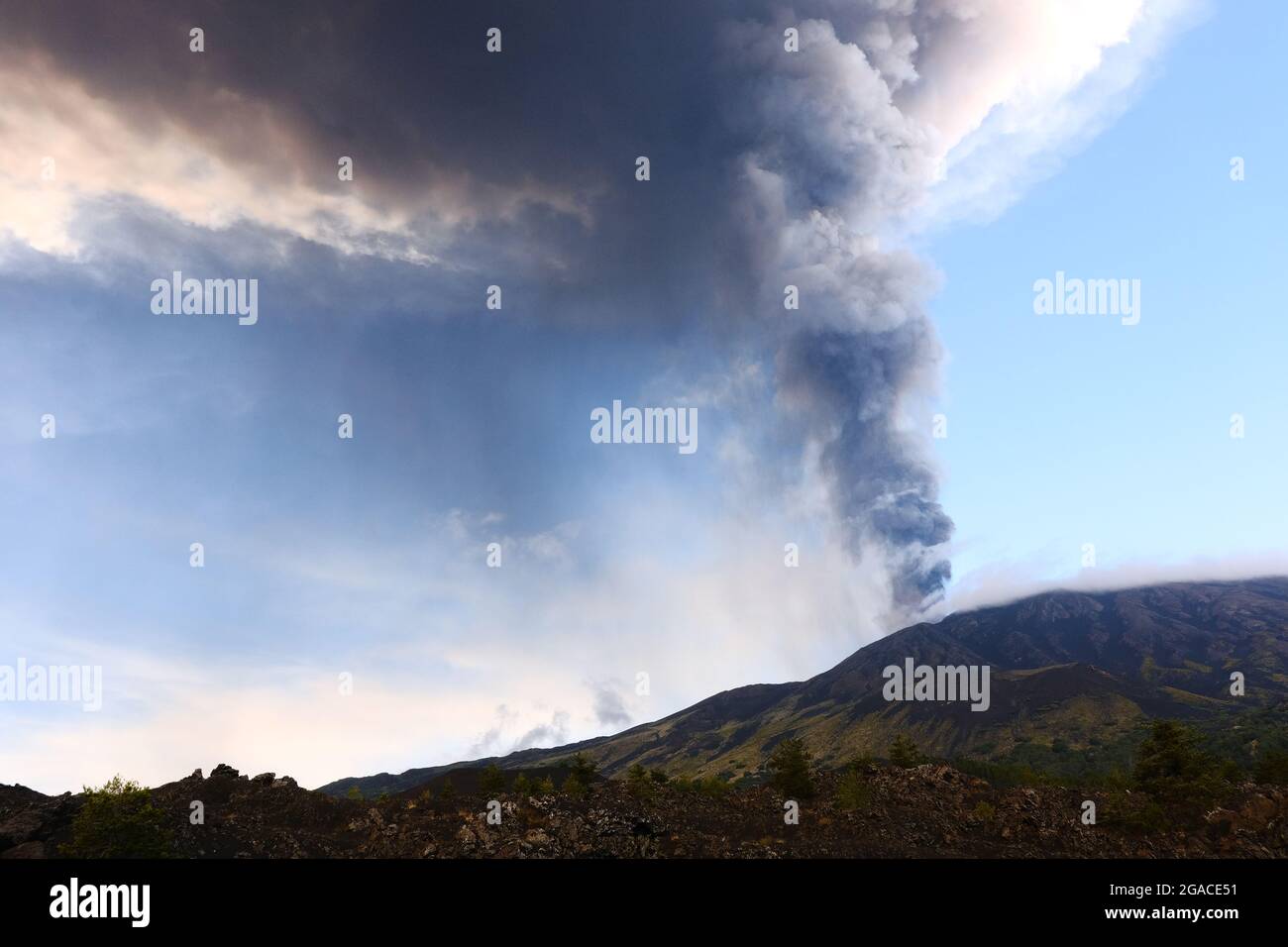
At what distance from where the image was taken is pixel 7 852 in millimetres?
37594

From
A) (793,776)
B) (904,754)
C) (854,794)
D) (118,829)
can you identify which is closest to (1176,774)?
(904,754)

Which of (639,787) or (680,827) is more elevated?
(680,827)

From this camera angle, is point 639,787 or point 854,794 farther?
point 639,787

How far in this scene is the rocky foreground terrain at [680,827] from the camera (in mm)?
40500

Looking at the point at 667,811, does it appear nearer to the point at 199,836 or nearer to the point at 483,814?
the point at 483,814

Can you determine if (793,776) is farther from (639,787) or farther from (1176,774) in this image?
(1176,774)

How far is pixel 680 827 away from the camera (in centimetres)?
4428

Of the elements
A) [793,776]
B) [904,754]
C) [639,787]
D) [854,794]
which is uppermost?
[793,776]

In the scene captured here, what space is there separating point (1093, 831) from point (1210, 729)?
144444 mm
